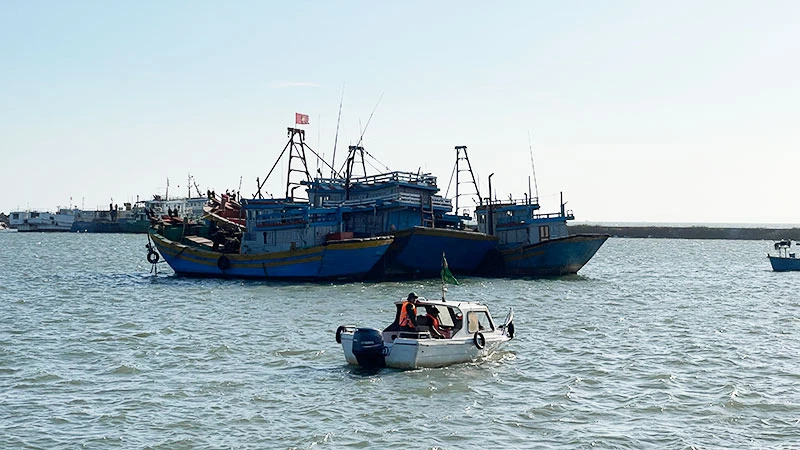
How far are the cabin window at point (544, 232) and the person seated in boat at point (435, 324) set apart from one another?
100ft

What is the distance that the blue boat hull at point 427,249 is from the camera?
44594 millimetres

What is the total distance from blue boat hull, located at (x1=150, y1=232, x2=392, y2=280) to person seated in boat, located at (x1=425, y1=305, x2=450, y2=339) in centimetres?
2167

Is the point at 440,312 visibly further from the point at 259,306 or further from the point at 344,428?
the point at 259,306

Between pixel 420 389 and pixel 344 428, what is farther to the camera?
pixel 420 389

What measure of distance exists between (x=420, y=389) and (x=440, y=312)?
364 centimetres

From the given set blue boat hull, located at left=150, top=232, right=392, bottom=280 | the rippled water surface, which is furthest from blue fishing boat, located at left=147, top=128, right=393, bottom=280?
the rippled water surface

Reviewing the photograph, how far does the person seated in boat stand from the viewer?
21.2 metres

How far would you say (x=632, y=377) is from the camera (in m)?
20.6

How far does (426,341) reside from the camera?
2044 cm

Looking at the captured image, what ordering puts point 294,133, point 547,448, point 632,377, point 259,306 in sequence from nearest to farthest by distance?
point 547,448 → point 632,377 → point 259,306 → point 294,133

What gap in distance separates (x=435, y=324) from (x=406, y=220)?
88.0 feet

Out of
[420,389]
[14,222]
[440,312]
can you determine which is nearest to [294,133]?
[440,312]

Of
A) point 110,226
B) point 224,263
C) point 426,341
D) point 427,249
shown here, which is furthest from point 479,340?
point 110,226

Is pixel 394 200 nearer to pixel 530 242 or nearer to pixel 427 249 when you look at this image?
pixel 427 249
